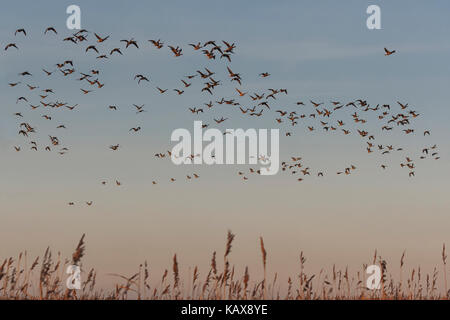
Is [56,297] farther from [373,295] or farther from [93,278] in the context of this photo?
[373,295]

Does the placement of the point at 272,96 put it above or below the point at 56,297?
above

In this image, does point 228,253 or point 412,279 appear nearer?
point 228,253

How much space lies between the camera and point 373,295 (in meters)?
11.7
